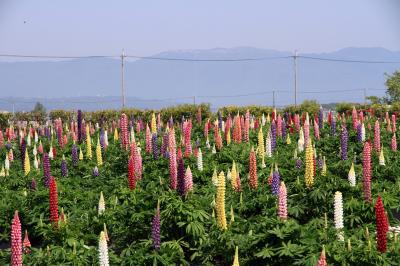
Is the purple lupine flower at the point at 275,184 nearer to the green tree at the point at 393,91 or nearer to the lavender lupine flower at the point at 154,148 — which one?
the lavender lupine flower at the point at 154,148

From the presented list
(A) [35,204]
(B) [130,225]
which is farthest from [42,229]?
(A) [35,204]

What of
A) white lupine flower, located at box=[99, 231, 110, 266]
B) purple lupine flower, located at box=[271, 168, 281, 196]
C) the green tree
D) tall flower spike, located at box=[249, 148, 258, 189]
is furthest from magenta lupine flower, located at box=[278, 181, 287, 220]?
the green tree

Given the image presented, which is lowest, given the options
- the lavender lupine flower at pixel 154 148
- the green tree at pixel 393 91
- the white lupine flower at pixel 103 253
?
the white lupine flower at pixel 103 253

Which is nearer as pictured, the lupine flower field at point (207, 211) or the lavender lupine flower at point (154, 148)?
the lupine flower field at point (207, 211)

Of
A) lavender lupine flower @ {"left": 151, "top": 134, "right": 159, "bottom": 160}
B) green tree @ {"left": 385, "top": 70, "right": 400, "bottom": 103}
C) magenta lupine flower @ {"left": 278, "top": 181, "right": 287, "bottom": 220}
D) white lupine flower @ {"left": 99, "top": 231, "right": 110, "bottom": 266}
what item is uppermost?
green tree @ {"left": 385, "top": 70, "right": 400, "bottom": 103}

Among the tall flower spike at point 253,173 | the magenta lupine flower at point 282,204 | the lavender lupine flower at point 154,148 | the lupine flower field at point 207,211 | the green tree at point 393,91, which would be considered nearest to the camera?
the lupine flower field at point 207,211

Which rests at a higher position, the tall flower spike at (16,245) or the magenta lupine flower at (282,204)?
the magenta lupine flower at (282,204)

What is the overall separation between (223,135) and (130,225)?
7748mm

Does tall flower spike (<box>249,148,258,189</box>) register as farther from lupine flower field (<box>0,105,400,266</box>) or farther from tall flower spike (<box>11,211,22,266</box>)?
tall flower spike (<box>11,211,22,266</box>)

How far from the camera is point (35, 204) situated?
9.38 meters

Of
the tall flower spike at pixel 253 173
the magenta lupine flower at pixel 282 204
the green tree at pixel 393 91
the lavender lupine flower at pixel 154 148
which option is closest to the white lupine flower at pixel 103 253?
the magenta lupine flower at pixel 282 204

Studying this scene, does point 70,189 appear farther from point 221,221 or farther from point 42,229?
point 221,221

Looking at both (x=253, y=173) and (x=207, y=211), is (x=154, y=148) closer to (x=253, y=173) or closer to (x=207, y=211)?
(x=253, y=173)

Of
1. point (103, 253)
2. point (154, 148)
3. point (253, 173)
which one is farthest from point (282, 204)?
point (154, 148)
